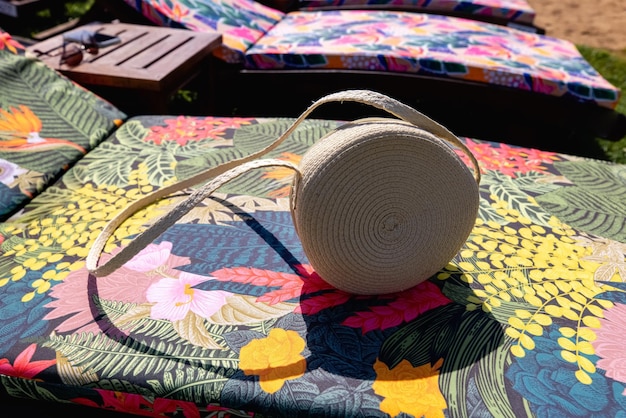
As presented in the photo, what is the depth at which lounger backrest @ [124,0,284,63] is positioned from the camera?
95.8 inches

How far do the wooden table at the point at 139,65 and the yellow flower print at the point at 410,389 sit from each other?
4.39 ft

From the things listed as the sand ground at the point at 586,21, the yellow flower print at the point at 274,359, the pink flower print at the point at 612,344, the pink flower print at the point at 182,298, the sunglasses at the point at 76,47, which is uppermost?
the sunglasses at the point at 76,47

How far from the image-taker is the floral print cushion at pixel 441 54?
7.40ft

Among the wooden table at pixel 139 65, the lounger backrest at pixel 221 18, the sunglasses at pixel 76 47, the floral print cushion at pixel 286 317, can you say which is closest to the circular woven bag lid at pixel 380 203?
the floral print cushion at pixel 286 317

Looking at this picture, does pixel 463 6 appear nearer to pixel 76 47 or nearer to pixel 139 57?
pixel 139 57

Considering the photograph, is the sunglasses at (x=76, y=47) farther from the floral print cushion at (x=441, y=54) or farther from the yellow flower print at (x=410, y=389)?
the yellow flower print at (x=410, y=389)

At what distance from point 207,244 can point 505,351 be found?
683 mm

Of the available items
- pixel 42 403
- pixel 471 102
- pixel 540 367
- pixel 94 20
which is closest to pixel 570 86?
pixel 471 102

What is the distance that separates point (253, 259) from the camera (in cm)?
120

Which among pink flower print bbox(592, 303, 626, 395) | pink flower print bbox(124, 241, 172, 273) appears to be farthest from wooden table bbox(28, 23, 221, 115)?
pink flower print bbox(592, 303, 626, 395)

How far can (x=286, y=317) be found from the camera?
1.04 meters

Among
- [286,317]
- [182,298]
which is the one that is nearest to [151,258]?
[182,298]

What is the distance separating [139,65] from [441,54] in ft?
4.27

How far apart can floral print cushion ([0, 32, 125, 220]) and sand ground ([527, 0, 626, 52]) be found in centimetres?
468
